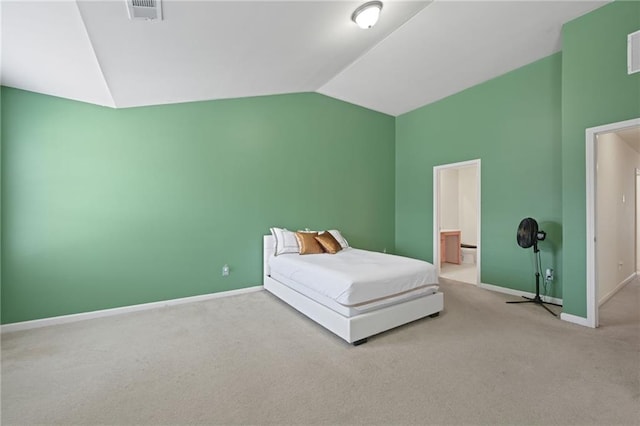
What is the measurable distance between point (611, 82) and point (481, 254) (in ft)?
8.31

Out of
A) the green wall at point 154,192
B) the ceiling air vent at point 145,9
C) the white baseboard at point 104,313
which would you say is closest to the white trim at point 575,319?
the green wall at point 154,192

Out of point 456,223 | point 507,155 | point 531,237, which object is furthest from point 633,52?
point 456,223

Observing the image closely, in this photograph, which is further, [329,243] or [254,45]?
[329,243]

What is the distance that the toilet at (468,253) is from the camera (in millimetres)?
6430

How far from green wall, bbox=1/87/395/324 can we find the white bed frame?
140 cm

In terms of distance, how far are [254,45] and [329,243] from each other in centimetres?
260

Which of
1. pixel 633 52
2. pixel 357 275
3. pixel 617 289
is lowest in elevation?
pixel 617 289

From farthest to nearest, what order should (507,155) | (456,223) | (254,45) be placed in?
(456,223)
(507,155)
(254,45)

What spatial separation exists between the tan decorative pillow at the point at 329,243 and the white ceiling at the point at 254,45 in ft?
7.47

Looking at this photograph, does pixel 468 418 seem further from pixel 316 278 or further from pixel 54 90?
pixel 54 90

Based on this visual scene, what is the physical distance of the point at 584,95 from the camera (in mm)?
2855

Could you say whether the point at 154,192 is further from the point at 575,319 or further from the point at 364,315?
the point at 575,319

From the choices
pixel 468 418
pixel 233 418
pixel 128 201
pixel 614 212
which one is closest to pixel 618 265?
pixel 614 212

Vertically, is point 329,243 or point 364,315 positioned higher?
point 329,243
